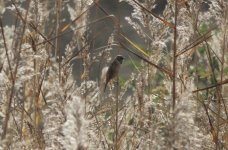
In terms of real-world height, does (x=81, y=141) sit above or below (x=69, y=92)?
below

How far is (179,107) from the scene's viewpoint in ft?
3.68

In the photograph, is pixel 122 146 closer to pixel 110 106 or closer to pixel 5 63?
pixel 110 106

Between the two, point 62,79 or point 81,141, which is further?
point 62,79

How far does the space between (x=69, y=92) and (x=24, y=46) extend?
209 millimetres

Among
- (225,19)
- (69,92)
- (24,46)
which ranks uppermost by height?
(225,19)

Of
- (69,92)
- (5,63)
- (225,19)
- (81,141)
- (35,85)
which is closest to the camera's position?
(81,141)

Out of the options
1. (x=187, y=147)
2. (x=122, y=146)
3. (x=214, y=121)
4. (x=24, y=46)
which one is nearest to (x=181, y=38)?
(x=214, y=121)

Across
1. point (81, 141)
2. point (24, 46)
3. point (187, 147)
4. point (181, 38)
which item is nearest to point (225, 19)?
point (181, 38)

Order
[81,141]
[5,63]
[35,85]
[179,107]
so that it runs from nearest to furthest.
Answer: [81,141]
[179,107]
[5,63]
[35,85]

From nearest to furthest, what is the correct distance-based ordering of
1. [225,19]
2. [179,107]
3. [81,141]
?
[81,141] → [179,107] → [225,19]

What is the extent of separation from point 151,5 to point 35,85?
52cm

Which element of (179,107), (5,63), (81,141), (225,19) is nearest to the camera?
(81,141)

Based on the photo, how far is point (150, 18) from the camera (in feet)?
6.69

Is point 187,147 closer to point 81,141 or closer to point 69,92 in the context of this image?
point 81,141
